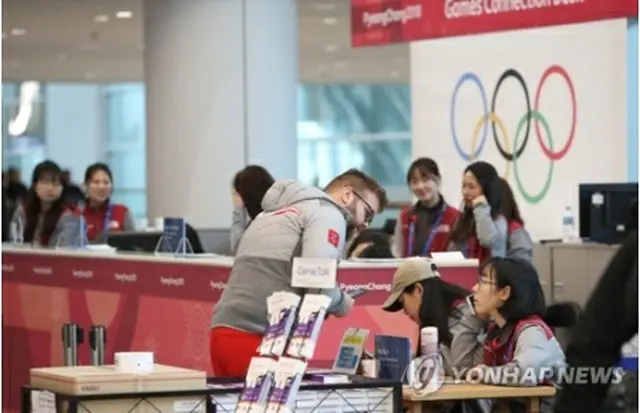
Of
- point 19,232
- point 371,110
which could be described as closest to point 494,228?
point 19,232

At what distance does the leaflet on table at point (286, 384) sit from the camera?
3883 mm

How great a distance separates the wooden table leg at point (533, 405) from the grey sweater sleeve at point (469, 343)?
1.13 feet

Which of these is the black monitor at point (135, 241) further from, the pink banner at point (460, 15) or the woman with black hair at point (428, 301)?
the woman with black hair at point (428, 301)

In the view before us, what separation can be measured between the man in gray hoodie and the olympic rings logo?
6.07m

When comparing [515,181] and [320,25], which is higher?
[320,25]

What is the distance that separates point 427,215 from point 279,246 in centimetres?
367

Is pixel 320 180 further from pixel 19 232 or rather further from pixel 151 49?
pixel 19 232

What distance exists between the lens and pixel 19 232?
37.1 ft

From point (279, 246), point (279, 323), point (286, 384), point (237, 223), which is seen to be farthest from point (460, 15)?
point (286, 384)

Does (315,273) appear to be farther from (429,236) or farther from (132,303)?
(132,303)

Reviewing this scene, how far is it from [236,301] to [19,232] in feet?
20.0

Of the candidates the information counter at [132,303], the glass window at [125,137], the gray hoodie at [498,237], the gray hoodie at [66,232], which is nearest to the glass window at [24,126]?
the glass window at [125,137]

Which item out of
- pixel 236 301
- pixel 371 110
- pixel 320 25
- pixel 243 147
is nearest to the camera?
pixel 236 301

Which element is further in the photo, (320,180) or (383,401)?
(320,180)
